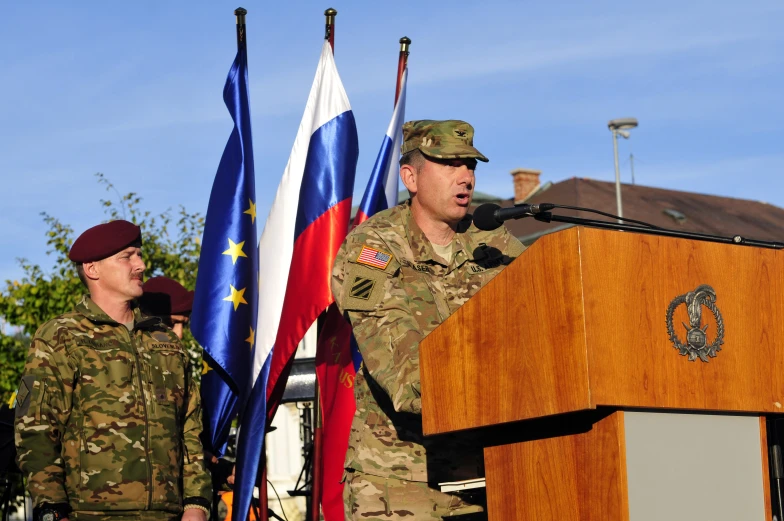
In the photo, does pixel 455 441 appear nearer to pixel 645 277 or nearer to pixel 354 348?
pixel 645 277

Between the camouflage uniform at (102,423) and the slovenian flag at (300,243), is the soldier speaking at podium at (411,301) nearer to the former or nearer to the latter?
the camouflage uniform at (102,423)

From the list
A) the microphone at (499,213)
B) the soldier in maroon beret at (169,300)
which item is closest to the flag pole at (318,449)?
the soldier in maroon beret at (169,300)

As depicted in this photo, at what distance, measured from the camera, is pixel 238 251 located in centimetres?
674

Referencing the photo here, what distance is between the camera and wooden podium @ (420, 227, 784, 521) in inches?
94.6

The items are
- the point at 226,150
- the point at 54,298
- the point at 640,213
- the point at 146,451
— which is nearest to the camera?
the point at 146,451

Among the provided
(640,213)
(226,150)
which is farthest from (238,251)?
(640,213)

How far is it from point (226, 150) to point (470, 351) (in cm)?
456

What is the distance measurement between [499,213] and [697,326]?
778 mm

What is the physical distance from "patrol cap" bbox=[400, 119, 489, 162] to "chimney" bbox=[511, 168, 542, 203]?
3830cm

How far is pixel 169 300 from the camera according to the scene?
22.6ft

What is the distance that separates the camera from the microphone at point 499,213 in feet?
9.82

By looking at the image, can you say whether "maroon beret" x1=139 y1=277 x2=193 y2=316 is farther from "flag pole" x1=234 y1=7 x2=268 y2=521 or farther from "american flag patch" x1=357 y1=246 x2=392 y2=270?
"american flag patch" x1=357 y1=246 x2=392 y2=270

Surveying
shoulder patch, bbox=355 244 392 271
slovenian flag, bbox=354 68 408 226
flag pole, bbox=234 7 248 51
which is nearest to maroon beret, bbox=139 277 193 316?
slovenian flag, bbox=354 68 408 226

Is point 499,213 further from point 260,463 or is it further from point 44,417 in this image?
point 260,463
